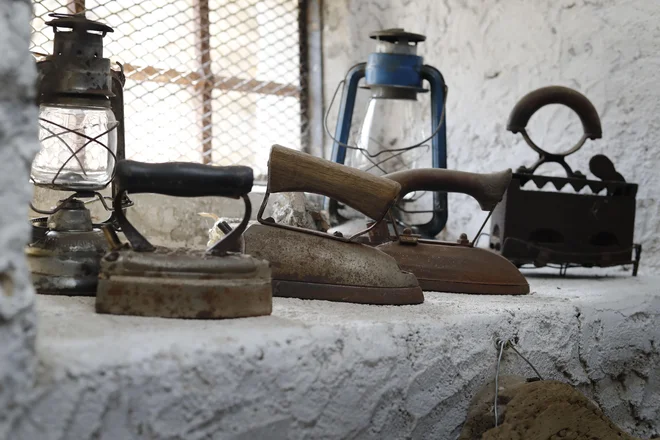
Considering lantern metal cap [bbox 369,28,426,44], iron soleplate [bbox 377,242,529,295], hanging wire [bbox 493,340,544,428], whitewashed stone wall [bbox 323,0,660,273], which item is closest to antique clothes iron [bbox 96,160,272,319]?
hanging wire [bbox 493,340,544,428]

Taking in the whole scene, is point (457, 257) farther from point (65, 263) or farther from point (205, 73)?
point (205, 73)

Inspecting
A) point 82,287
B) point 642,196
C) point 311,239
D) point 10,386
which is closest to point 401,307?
point 311,239

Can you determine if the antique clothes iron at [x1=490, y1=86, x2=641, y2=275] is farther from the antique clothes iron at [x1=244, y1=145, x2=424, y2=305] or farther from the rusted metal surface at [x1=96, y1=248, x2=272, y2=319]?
the rusted metal surface at [x1=96, y1=248, x2=272, y2=319]

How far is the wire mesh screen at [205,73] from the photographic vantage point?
2.92 metres

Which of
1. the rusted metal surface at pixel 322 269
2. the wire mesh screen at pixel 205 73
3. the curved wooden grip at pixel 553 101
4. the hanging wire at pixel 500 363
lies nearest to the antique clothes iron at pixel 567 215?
the curved wooden grip at pixel 553 101

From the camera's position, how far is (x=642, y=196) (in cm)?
261

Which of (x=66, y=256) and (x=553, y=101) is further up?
(x=553, y=101)

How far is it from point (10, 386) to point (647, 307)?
1656 millimetres

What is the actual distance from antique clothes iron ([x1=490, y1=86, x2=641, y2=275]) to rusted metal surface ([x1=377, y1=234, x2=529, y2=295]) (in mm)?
309

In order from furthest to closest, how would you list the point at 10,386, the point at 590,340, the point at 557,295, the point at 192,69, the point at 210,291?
1. the point at 192,69
2. the point at 557,295
3. the point at 590,340
4. the point at 210,291
5. the point at 10,386

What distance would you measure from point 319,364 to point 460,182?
95 cm

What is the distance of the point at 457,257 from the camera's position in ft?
6.66

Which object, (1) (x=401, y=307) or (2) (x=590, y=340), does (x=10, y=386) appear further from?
(2) (x=590, y=340)

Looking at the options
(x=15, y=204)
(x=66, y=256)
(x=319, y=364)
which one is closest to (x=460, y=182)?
(x=319, y=364)
